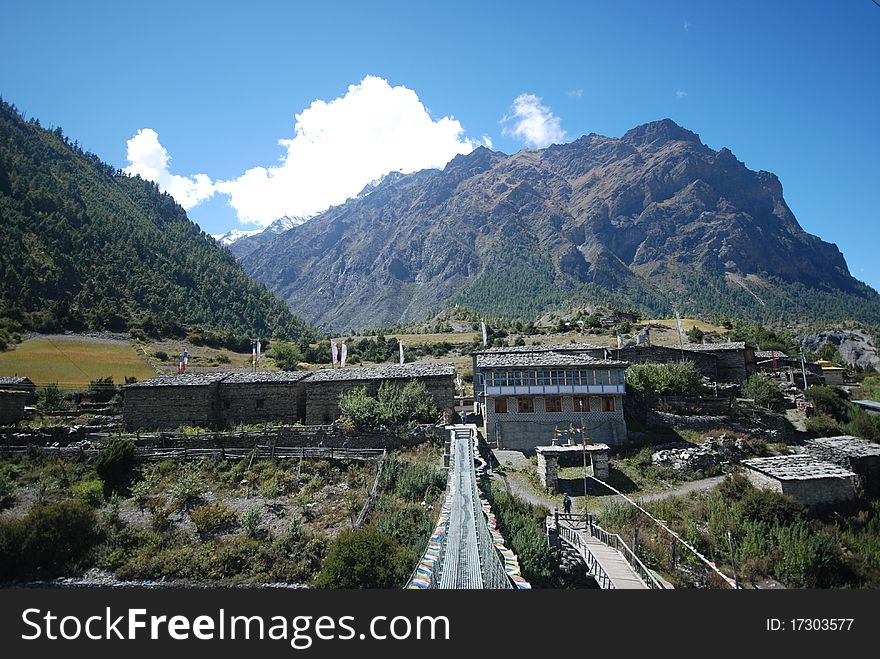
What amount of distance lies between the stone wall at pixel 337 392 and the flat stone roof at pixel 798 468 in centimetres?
1840

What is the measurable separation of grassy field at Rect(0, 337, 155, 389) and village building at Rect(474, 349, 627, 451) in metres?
42.4

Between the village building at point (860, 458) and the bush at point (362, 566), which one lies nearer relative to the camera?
the bush at point (362, 566)

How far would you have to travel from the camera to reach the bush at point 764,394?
33500 millimetres

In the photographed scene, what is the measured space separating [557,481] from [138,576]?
18917 mm

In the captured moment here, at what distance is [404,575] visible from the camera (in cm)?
1552

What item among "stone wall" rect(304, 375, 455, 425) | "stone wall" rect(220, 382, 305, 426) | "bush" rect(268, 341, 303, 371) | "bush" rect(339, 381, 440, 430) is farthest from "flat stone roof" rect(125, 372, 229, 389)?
"bush" rect(268, 341, 303, 371)

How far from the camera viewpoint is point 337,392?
35.3m

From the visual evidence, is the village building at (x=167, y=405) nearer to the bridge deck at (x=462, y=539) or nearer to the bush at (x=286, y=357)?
the bridge deck at (x=462, y=539)

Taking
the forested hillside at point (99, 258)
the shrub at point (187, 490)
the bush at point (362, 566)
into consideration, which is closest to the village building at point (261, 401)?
the shrub at point (187, 490)

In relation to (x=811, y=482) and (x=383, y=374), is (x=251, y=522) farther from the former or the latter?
(x=811, y=482)

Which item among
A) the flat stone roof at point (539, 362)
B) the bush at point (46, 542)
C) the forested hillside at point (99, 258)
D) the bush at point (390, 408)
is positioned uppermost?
the forested hillside at point (99, 258)

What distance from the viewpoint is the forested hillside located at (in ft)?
284

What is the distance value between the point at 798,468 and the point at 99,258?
127 metres

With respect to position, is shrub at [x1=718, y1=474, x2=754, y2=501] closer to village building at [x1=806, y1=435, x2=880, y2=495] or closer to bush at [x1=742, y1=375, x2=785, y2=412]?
village building at [x1=806, y1=435, x2=880, y2=495]
